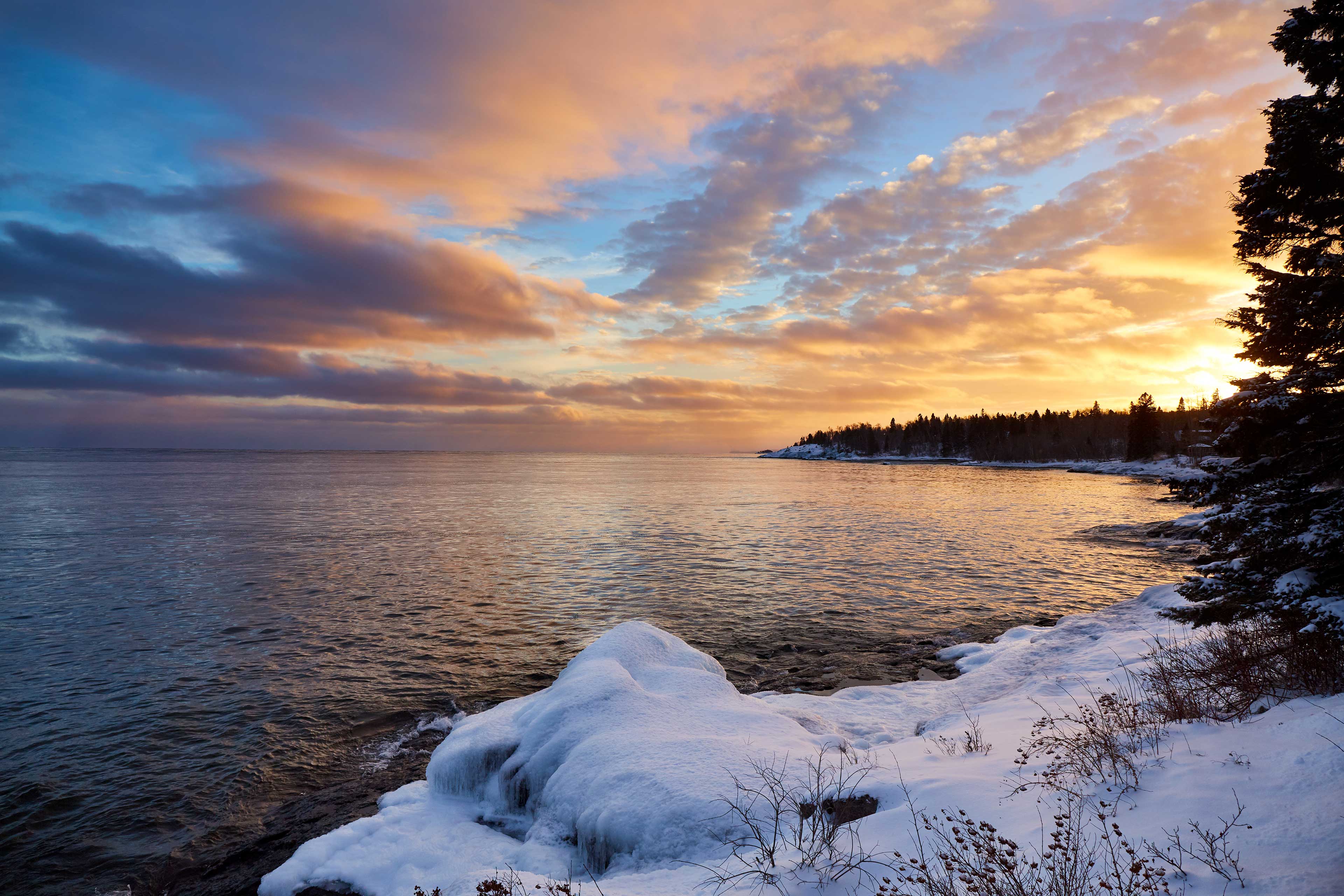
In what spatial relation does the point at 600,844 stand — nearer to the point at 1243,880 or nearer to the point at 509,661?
the point at 1243,880

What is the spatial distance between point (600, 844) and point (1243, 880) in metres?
5.30

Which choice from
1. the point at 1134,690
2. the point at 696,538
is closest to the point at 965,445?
the point at 696,538

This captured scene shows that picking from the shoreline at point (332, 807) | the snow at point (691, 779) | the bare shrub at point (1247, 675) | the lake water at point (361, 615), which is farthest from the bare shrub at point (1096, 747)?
the lake water at point (361, 615)

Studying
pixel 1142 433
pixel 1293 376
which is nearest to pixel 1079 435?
pixel 1142 433

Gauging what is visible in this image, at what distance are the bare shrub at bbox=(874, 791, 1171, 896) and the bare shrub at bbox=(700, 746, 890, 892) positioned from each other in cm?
41

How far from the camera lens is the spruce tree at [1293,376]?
734cm

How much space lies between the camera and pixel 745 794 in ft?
20.5

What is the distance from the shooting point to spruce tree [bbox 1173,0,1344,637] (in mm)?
7336

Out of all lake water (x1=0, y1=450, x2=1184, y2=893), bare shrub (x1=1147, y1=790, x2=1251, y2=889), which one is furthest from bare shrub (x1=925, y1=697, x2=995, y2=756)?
lake water (x1=0, y1=450, x2=1184, y2=893)

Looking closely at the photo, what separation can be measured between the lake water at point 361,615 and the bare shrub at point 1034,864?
8.17m

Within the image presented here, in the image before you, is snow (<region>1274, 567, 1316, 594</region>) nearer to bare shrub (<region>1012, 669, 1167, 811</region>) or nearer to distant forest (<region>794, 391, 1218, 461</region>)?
bare shrub (<region>1012, 669, 1167, 811</region>)

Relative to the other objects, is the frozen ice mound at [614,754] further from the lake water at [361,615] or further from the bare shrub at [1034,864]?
the lake water at [361,615]

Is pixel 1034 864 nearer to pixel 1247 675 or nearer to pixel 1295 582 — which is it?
pixel 1247 675

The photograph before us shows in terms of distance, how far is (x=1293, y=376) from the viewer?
305 inches
